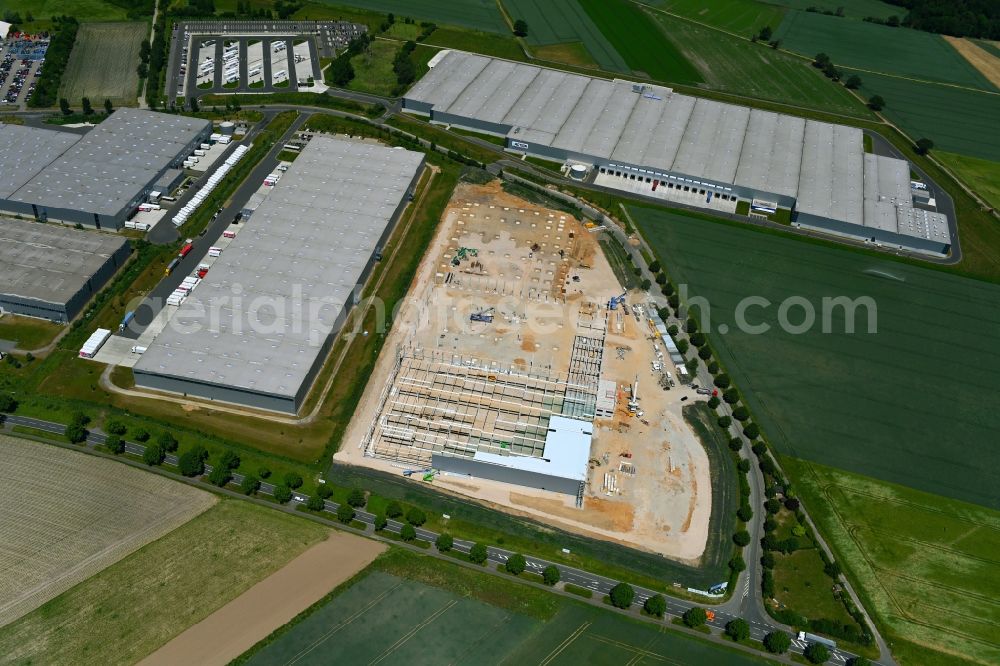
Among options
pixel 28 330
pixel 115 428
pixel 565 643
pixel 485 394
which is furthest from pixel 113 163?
pixel 565 643

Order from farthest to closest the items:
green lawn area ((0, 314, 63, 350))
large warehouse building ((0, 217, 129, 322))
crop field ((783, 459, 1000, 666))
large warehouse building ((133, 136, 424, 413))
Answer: large warehouse building ((0, 217, 129, 322)) → green lawn area ((0, 314, 63, 350)) → large warehouse building ((133, 136, 424, 413)) → crop field ((783, 459, 1000, 666))

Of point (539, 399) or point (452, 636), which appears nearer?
point (452, 636)

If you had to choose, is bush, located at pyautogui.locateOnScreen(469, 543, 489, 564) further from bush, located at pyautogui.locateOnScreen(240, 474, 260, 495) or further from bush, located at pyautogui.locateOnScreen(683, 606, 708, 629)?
bush, located at pyautogui.locateOnScreen(240, 474, 260, 495)

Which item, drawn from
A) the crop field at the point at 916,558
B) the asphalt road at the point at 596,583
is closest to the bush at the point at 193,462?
the asphalt road at the point at 596,583

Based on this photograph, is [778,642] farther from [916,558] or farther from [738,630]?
[916,558]

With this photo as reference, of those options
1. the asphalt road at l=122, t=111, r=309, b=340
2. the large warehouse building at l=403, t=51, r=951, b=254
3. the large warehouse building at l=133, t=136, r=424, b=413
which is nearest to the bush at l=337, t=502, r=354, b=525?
the large warehouse building at l=133, t=136, r=424, b=413

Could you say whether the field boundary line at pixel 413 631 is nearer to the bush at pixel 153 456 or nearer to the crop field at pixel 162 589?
the crop field at pixel 162 589
